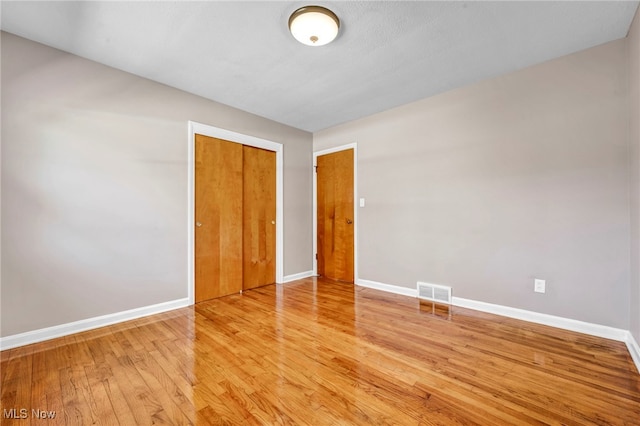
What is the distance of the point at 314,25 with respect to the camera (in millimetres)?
1891

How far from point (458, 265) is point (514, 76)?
6.66 ft

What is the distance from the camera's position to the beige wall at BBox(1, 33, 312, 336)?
207 centimetres

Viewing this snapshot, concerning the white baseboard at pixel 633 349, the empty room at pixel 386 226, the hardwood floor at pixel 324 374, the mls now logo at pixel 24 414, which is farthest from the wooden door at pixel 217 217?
the white baseboard at pixel 633 349

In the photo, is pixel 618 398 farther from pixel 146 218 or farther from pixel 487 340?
pixel 146 218

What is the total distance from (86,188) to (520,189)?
4116mm

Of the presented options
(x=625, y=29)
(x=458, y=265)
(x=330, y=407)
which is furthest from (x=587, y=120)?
(x=330, y=407)

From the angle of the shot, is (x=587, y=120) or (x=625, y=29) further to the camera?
(x=587, y=120)

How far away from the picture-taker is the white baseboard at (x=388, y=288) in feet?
10.8

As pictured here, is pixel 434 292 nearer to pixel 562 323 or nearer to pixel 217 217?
pixel 562 323

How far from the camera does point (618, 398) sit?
1.45 meters

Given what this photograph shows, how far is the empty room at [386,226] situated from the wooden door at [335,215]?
0.66 meters

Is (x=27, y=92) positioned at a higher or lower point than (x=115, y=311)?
higher

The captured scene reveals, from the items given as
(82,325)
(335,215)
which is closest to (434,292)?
(335,215)

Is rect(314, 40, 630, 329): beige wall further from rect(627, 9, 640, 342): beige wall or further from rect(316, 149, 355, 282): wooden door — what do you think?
rect(316, 149, 355, 282): wooden door
